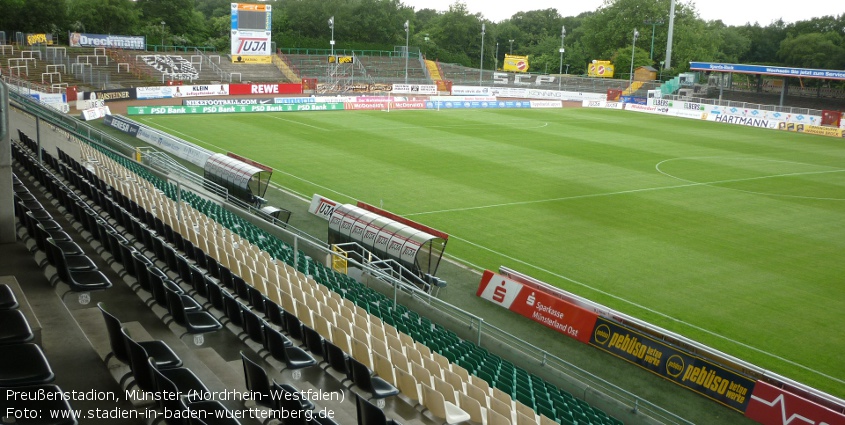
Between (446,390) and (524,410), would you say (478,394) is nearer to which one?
(446,390)

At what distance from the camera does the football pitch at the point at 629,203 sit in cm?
2023

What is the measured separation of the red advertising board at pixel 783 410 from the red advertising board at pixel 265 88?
63.2 meters

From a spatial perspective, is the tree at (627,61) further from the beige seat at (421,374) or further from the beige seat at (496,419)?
the beige seat at (496,419)

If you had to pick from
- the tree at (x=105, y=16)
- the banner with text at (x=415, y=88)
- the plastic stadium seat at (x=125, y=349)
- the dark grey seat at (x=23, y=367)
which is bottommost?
the plastic stadium seat at (x=125, y=349)

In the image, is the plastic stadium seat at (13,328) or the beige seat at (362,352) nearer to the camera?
the plastic stadium seat at (13,328)

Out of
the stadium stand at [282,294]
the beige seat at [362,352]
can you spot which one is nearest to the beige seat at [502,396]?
the stadium stand at [282,294]

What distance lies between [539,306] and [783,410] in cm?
622

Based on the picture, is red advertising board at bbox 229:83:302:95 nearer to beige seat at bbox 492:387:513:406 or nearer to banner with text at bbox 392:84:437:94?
banner with text at bbox 392:84:437:94

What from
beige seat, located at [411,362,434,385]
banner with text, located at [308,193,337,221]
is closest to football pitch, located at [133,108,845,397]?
banner with text, located at [308,193,337,221]

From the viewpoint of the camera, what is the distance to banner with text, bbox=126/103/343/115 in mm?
53484

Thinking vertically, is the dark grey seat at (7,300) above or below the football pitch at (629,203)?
above

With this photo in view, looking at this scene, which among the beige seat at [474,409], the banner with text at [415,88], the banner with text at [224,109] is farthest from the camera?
the banner with text at [415,88]

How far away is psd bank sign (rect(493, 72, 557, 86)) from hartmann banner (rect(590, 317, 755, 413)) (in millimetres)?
80119

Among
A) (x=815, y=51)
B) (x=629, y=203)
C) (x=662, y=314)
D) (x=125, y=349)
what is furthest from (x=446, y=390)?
(x=815, y=51)
